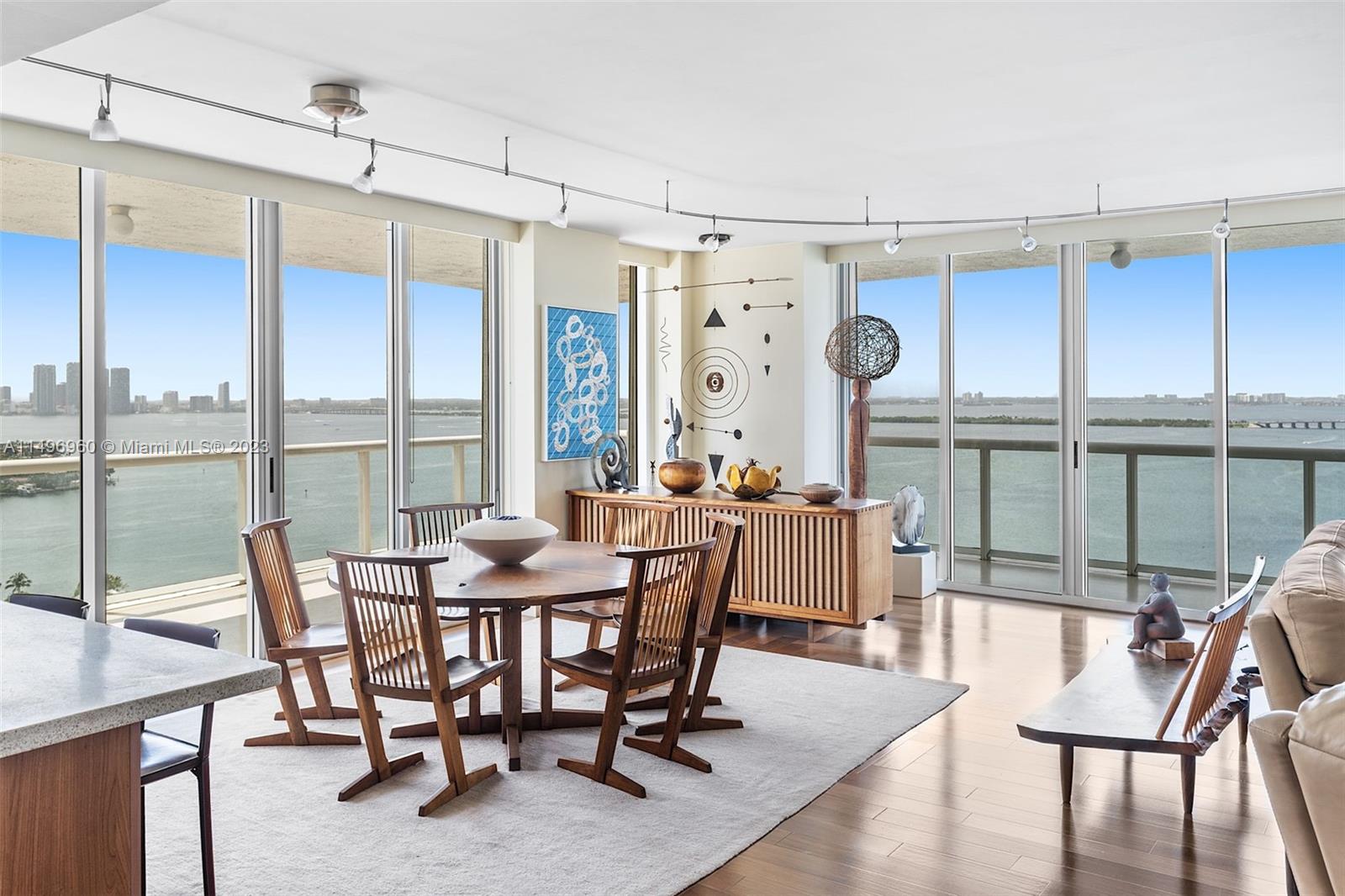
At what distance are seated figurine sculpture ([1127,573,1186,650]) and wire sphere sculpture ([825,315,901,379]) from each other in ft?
9.48

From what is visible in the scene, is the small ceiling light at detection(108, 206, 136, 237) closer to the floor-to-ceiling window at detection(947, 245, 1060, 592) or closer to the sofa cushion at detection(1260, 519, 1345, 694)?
the sofa cushion at detection(1260, 519, 1345, 694)

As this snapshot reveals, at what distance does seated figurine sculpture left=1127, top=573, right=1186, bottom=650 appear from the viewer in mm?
3865

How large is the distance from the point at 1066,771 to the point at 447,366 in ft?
13.5

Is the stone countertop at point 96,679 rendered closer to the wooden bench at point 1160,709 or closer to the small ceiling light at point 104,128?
the small ceiling light at point 104,128

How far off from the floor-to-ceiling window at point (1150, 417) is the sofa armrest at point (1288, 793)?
5.22m

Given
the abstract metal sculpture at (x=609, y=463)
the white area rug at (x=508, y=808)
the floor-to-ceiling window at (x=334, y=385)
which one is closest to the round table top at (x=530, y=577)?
the white area rug at (x=508, y=808)

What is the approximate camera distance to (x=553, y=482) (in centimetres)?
639

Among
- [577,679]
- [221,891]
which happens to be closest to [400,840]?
[221,891]

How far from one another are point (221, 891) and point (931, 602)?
16.1ft

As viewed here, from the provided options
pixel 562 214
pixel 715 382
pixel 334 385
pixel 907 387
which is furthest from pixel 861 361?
pixel 334 385

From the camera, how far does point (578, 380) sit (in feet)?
21.3

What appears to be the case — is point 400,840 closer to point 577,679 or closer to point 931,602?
point 577,679

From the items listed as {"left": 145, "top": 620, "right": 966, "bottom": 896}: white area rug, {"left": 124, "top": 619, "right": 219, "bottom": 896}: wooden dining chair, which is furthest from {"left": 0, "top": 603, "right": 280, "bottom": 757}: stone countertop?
{"left": 145, "top": 620, "right": 966, "bottom": 896}: white area rug

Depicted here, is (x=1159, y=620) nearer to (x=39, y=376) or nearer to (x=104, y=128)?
(x=104, y=128)
